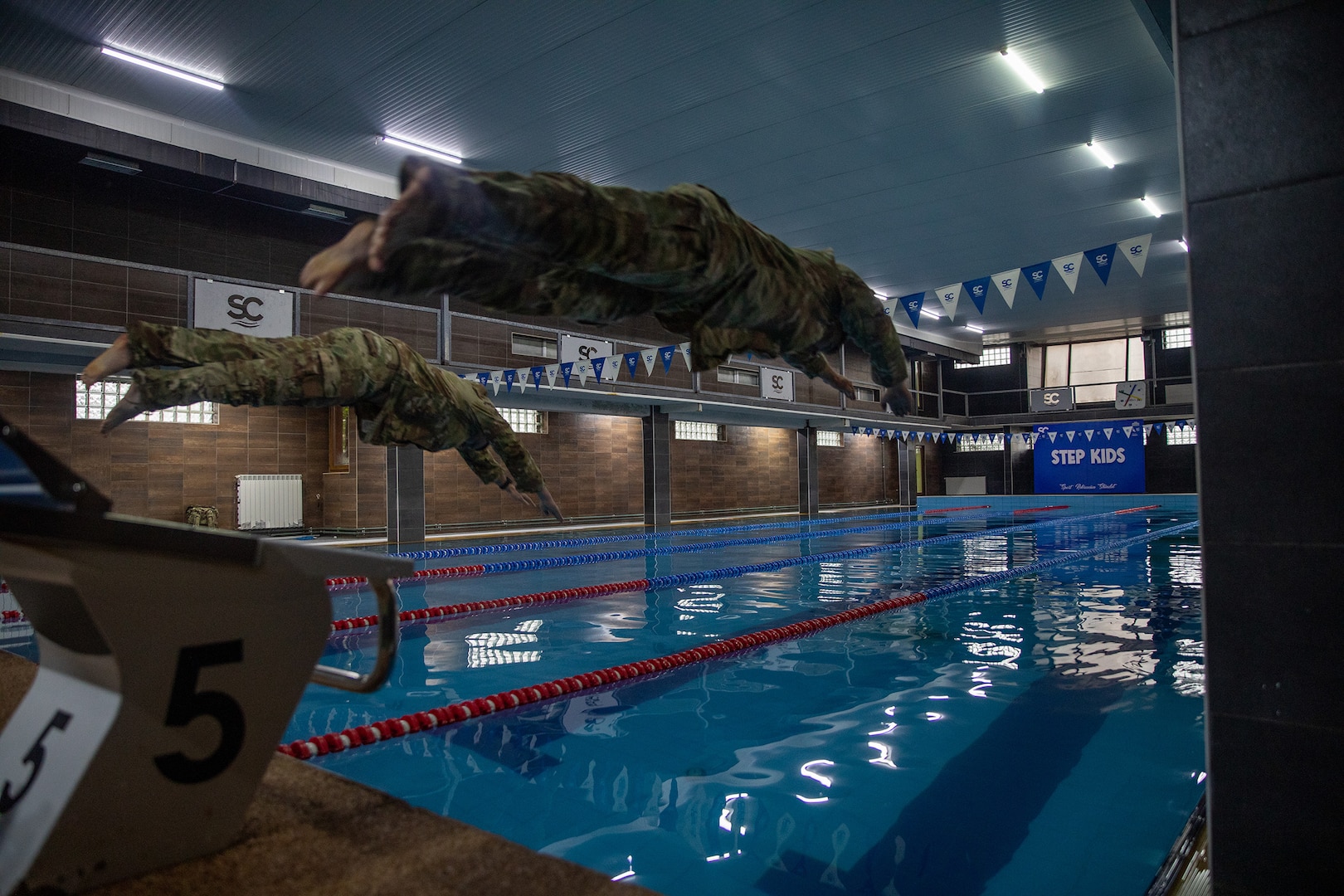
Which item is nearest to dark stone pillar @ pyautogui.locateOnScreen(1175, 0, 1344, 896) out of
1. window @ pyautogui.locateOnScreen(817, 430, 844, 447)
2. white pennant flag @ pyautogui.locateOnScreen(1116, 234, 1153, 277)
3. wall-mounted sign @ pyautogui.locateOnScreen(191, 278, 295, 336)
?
white pennant flag @ pyautogui.locateOnScreen(1116, 234, 1153, 277)

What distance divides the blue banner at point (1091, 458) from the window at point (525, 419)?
57.5 ft

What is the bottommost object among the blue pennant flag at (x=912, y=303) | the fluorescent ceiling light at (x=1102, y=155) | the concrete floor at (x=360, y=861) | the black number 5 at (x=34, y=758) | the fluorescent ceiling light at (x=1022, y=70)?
the concrete floor at (x=360, y=861)

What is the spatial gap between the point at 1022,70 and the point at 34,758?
10651 millimetres

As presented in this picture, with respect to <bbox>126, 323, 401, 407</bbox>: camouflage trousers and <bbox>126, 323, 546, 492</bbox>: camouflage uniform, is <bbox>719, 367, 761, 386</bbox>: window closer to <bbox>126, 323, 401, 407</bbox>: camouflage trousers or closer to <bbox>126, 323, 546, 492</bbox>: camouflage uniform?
<bbox>126, 323, 546, 492</bbox>: camouflage uniform

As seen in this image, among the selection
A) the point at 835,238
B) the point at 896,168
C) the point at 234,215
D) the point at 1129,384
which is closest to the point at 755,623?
the point at 896,168

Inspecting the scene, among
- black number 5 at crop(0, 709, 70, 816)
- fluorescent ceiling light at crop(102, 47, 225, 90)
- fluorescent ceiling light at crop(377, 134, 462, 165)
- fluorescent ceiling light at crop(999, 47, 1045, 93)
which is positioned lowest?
black number 5 at crop(0, 709, 70, 816)

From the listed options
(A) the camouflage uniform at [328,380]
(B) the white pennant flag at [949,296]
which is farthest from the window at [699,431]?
(A) the camouflage uniform at [328,380]

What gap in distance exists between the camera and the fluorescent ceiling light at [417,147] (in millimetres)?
11266

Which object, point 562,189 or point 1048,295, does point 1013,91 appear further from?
point 1048,295

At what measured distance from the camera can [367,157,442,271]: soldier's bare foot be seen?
1.73 m

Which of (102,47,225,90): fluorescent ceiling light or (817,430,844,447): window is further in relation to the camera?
(817,430,844,447): window

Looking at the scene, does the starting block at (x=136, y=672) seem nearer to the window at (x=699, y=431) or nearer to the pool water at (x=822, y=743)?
the pool water at (x=822, y=743)

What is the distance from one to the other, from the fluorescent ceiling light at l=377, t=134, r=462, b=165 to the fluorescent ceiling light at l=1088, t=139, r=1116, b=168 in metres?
9.01

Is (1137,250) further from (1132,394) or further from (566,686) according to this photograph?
(1132,394)
